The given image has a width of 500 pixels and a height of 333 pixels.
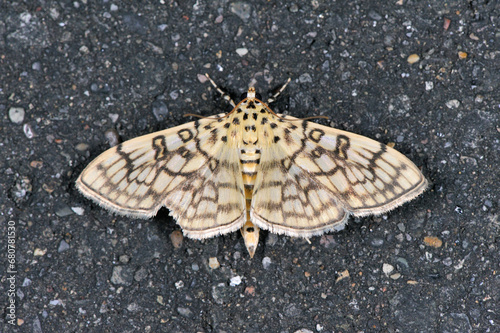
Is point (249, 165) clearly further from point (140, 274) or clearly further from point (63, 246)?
point (63, 246)

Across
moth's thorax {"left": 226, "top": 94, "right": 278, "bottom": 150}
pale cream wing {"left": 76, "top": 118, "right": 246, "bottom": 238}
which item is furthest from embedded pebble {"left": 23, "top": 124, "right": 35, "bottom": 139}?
moth's thorax {"left": 226, "top": 94, "right": 278, "bottom": 150}

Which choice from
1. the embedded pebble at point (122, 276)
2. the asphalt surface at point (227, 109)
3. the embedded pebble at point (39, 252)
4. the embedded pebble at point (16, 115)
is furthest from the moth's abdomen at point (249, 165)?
the embedded pebble at point (16, 115)

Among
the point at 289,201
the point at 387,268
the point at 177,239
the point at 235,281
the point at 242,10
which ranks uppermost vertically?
A: the point at 242,10

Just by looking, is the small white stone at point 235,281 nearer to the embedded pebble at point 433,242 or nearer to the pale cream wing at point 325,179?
the pale cream wing at point 325,179

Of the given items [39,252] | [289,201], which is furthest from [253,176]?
[39,252]

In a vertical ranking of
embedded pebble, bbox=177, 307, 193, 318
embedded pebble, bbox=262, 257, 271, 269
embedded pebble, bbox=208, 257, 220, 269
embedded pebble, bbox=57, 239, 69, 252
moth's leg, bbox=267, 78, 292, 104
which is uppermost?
moth's leg, bbox=267, 78, 292, 104

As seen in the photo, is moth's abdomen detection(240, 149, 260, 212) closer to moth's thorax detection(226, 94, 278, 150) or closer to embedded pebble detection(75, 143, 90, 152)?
moth's thorax detection(226, 94, 278, 150)

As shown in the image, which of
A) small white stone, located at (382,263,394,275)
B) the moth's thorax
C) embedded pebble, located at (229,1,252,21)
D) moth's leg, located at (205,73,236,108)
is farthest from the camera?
embedded pebble, located at (229,1,252,21)

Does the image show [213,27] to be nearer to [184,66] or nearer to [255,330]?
[184,66]
